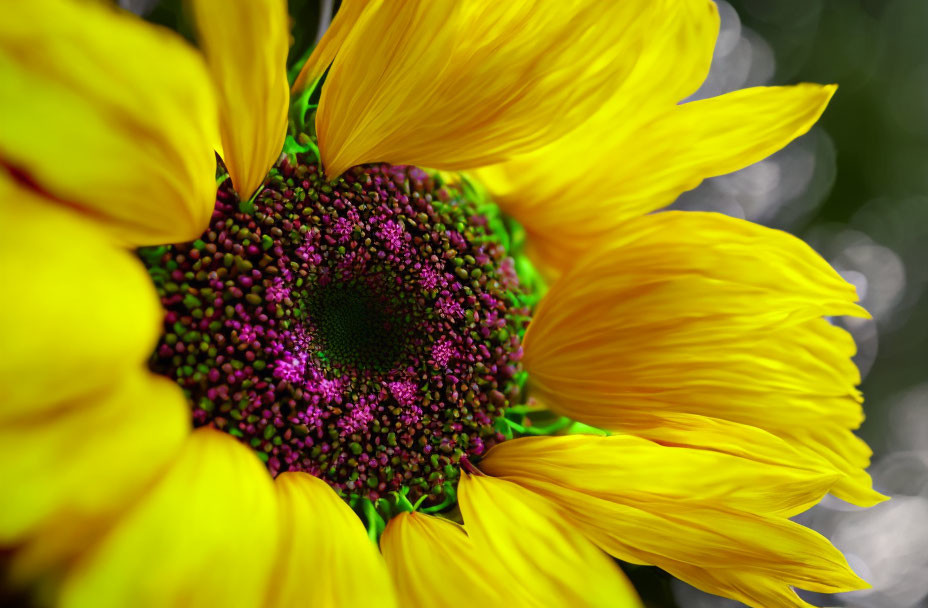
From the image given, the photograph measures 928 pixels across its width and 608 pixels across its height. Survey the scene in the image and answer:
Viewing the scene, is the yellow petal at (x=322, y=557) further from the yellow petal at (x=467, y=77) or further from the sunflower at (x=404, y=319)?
the yellow petal at (x=467, y=77)

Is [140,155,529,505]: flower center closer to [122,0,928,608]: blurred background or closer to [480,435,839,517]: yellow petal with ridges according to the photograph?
[480,435,839,517]: yellow petal with ridges

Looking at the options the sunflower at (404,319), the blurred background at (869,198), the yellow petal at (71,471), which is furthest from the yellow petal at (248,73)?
the blurred background at (869,198)

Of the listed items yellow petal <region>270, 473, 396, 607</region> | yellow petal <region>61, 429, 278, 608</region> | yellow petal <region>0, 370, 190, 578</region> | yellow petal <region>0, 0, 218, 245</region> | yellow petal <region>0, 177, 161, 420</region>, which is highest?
yellow petal <region>0, 0, 218, 245</region>

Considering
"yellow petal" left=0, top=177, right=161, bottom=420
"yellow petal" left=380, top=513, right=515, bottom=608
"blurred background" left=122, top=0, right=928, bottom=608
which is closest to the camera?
"yellow petal" left=0, top=177, right=161, bottom=420

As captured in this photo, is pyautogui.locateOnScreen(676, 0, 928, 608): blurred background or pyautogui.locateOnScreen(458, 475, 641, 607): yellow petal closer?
pyautogui.locateOnScreen(458, 475, 641, 607): yellow petal

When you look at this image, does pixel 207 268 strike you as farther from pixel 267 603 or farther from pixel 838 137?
pixel 838 137

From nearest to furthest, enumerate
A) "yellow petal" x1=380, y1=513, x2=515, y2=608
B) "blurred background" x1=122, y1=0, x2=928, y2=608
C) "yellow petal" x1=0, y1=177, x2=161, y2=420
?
"yellow petal" x1=0, y1=177, x2=161, y2=420 < "yellow petal" x1=380, y1=513, x2=515, y2=608 < "blurred background" x1=122, y1=0, x2=928, y2=608

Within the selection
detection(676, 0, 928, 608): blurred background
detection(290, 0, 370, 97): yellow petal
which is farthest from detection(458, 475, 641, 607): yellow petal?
detection(676, 0, 928, 608): blurred background

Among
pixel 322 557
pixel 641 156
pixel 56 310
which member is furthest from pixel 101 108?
pixel 641 156
